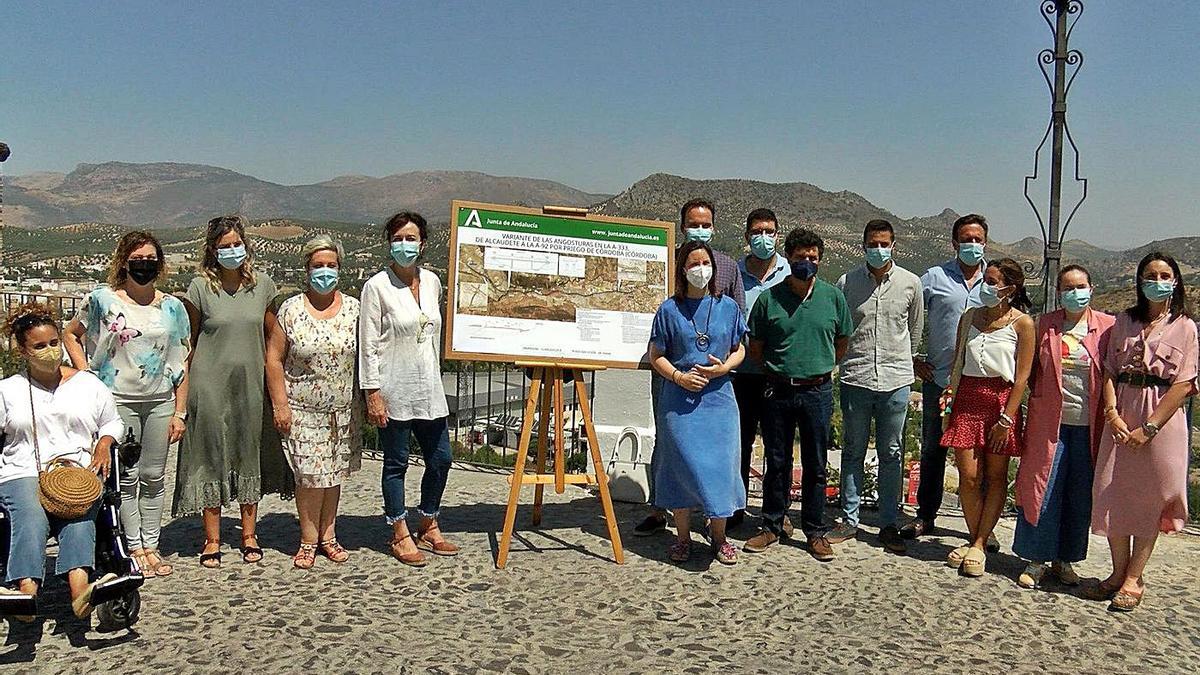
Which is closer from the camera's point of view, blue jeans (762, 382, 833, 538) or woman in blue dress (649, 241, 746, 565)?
woman in blue dress (649, 241, 746, 565)

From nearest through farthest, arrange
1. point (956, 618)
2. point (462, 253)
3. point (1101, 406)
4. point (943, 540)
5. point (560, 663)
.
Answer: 1. point (560, 663)
2. point (956, 618)
3. point (1101, 406)
4. point (462, 253)
5. point (943, 540)

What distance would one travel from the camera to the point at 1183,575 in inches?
220

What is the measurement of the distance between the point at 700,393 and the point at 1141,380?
245cm

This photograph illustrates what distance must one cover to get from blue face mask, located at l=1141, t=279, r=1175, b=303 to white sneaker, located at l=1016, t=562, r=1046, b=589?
1719mm

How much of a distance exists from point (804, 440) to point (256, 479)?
344 centimetres

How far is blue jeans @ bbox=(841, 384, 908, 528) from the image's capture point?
5652 millimetres

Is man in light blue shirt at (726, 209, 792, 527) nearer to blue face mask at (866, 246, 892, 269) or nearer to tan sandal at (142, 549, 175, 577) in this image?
blue face mask at (866, 246, 892, 269)

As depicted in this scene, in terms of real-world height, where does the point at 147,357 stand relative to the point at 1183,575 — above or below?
above

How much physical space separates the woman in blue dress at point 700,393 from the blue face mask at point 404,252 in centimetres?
154

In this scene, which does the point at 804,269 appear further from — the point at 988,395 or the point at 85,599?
the point at 85,599

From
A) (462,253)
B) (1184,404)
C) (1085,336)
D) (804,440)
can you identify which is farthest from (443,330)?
(1184,404)

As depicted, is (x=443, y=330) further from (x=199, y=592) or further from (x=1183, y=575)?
(x=1183, y=575)

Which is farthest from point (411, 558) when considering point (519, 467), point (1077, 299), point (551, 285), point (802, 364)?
point (1077, 299)

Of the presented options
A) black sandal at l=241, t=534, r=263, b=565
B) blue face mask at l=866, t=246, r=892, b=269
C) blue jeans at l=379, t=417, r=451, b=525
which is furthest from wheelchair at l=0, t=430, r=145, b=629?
blue face mask at l=866, t=246, r=892, b=269
